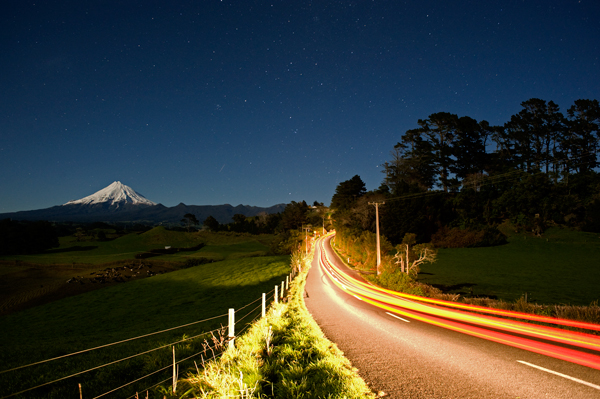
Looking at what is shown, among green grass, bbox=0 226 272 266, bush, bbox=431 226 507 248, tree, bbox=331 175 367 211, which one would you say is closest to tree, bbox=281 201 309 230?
green grass, bbox=0 226 272 266

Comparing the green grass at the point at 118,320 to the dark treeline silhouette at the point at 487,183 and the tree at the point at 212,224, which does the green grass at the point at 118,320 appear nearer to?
the dark treeline silhouette at the point at 487,183

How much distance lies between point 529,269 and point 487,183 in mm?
36754

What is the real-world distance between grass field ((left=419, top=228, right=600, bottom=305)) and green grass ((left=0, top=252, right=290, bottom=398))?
23.9 m

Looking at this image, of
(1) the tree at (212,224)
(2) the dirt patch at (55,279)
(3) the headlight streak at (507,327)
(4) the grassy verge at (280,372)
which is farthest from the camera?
(1) the tree at (212,224)

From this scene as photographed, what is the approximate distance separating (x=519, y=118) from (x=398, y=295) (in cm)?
8193

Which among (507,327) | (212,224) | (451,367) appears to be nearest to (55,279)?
(451,367)

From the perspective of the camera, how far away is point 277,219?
147m

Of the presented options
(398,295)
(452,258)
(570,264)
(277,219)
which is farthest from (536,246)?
(277,219)

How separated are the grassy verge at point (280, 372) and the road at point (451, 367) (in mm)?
629

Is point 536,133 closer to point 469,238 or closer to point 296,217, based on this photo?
point 469,238

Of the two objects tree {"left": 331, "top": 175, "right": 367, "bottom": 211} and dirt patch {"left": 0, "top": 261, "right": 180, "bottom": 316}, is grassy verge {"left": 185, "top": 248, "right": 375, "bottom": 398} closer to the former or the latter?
dirt patch {"left": 0, "top": 261, "right": 180, "bottom": 316}

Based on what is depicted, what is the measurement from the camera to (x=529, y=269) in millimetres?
39656

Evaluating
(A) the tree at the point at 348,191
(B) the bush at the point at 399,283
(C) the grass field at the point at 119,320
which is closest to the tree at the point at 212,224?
(A) the tree at the point at 348,191

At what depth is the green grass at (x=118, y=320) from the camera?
30.4ft
